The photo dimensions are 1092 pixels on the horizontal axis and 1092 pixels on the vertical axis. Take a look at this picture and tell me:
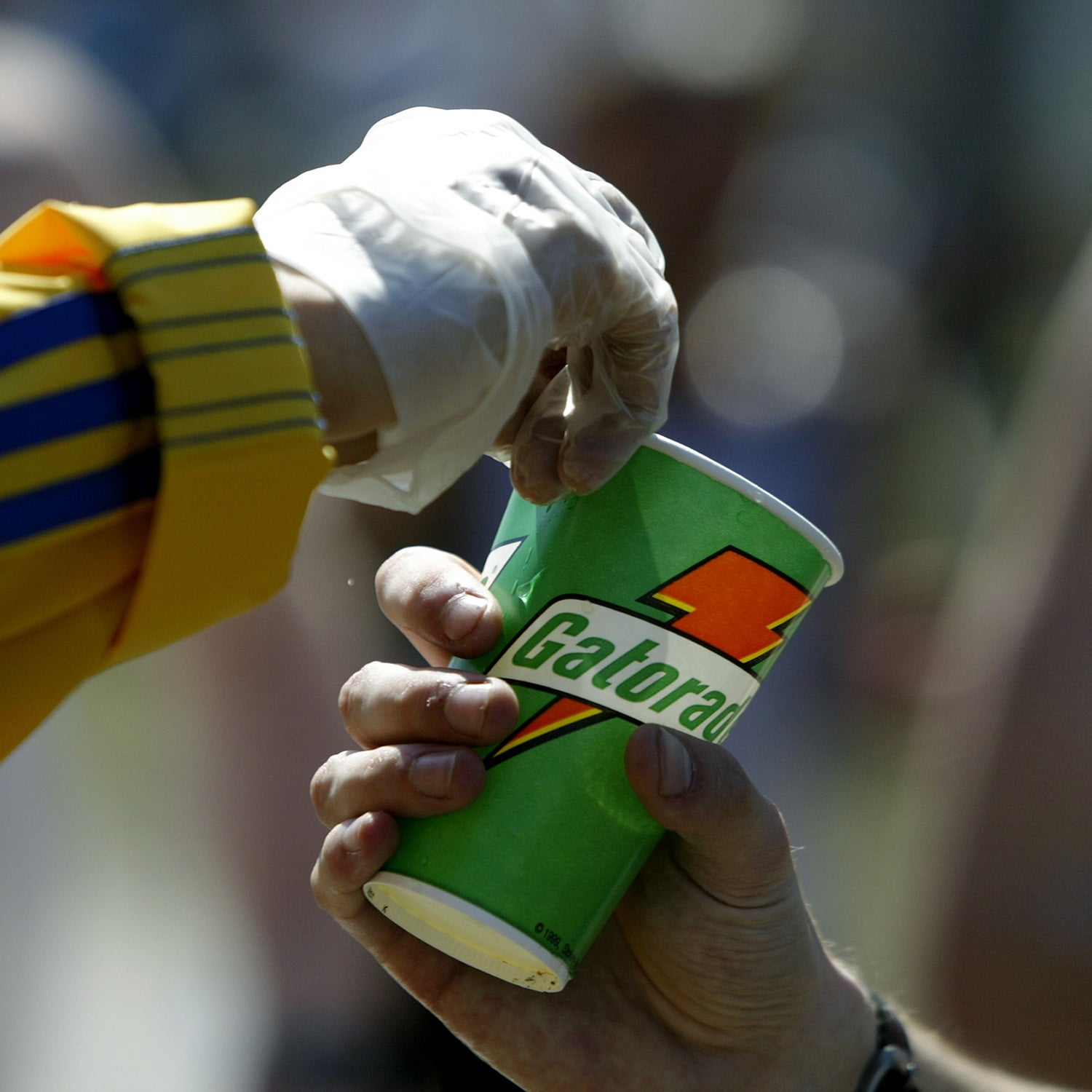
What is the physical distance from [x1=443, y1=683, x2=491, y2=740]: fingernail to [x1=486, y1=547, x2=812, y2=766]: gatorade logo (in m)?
0.03

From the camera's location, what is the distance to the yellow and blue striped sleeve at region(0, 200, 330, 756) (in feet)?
1.88

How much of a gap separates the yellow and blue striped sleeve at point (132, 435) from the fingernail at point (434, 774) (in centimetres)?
31

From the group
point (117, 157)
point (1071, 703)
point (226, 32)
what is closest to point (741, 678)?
point (1071, 703)

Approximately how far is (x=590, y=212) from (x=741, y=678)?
17.3 inches

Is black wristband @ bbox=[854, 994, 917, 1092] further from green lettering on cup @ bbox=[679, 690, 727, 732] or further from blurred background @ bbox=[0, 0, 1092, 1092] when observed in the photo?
green lettering on cup @ bbox=[679, 690, 727, 732]

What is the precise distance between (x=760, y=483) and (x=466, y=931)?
1298mm

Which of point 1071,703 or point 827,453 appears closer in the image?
point 1071,703

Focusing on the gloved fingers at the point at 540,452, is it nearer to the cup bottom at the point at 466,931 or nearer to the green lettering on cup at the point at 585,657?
the green lettering on cup at the point at 585,657

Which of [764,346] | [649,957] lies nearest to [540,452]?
[649,957]

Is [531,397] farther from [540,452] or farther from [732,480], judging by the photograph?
[732,480]

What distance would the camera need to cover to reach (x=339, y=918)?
1093 mm

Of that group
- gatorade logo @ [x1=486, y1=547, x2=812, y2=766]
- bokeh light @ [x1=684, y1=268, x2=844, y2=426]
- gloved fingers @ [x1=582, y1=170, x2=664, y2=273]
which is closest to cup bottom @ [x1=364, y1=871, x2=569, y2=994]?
gatorade logo @ [x1=486, y1=547, x2=812, y2=766]

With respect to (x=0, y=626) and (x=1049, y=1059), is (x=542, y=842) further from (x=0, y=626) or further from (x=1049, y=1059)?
(x=1049, y=1059)

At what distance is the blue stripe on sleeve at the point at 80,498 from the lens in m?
0.56
